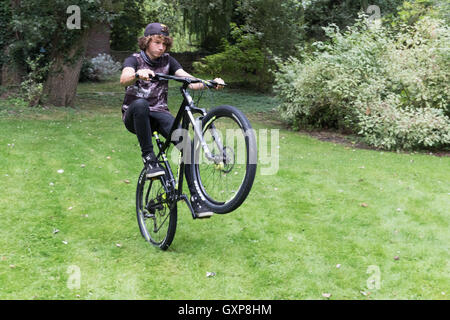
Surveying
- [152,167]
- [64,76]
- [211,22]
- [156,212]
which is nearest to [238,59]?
[211,22]

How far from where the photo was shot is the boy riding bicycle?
4.58 metres

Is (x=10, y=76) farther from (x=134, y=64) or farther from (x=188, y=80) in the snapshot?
(x=188, y=80)

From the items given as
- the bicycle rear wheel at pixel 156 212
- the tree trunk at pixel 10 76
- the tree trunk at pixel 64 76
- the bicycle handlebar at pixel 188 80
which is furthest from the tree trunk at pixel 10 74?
the bicycle handlebar at pixel 188 80

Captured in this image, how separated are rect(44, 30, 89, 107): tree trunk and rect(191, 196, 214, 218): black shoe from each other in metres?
9.93

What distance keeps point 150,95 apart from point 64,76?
9.32m

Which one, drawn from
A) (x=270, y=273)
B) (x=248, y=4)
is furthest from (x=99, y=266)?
(x=248, y=4)

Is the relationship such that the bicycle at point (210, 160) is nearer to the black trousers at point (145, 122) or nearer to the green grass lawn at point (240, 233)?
the black trousers at point (145, 122)

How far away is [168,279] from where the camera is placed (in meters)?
4.48

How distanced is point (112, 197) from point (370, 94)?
6254 mm

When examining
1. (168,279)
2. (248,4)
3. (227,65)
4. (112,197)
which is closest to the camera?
(168,279)

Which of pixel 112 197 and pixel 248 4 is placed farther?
pixel 248 4

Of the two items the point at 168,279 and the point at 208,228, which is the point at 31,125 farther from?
the point at 168,279

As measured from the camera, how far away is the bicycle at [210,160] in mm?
3803

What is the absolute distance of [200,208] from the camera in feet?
14.1
